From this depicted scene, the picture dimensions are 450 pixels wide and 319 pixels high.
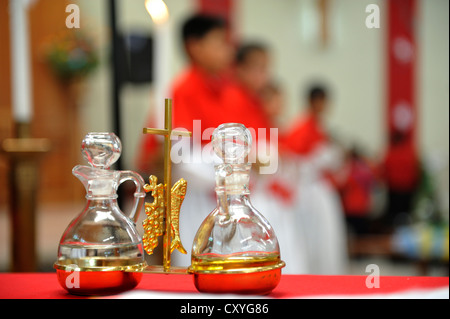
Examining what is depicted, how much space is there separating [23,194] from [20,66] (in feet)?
0.96

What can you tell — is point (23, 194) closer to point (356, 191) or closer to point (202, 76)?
point (202, 76)

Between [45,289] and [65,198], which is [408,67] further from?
[45,289]

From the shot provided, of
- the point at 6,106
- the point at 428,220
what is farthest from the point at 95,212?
the point at 6,106

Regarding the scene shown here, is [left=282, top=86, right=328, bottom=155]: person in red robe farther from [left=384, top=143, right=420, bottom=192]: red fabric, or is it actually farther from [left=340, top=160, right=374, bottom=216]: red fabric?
[left=384, top=143, right=420, bottom=192]: red fabric

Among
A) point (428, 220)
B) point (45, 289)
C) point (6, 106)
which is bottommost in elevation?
point (428, 220)

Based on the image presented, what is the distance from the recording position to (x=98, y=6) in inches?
197

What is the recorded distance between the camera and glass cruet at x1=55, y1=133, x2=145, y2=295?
684mm

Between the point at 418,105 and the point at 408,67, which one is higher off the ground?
the point at 408,67

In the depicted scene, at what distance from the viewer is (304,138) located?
151 inches

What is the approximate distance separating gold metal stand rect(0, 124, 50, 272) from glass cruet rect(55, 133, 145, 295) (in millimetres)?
526

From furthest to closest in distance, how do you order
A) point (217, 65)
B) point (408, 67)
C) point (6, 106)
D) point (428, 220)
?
point (408, 67) → point (6, 106) → point (428, 220) → point (217, 65)

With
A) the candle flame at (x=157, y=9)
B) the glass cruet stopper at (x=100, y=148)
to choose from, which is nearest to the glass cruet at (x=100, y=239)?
the glass cruet stopper at (x=100, y=148)

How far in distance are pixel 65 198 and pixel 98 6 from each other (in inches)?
63.6

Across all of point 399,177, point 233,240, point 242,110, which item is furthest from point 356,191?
point 233,240
